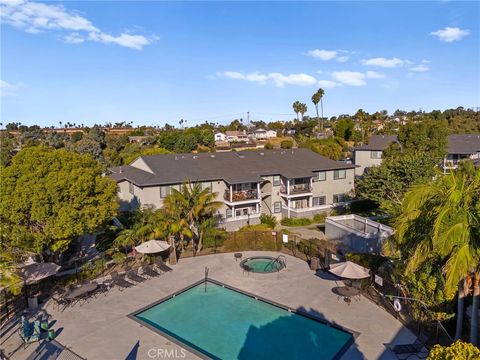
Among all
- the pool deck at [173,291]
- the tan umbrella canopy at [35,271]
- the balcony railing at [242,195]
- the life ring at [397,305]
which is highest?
the balcony railing at [242,195]

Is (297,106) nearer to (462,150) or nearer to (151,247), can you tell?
(462,150)

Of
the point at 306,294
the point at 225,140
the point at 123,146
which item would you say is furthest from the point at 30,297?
the point at 225,140

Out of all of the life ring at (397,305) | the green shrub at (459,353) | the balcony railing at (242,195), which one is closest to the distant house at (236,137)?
the balcony railing at (242,195)

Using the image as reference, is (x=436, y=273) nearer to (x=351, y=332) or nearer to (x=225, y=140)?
(x=351, y=332)

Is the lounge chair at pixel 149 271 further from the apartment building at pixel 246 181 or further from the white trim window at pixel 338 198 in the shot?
the white trim window at pixel 338 198

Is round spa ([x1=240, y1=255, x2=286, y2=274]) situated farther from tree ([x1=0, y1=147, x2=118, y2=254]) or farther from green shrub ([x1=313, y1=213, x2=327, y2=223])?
green shrub ([x1=313, y1=213, x2=327, y2=223])
